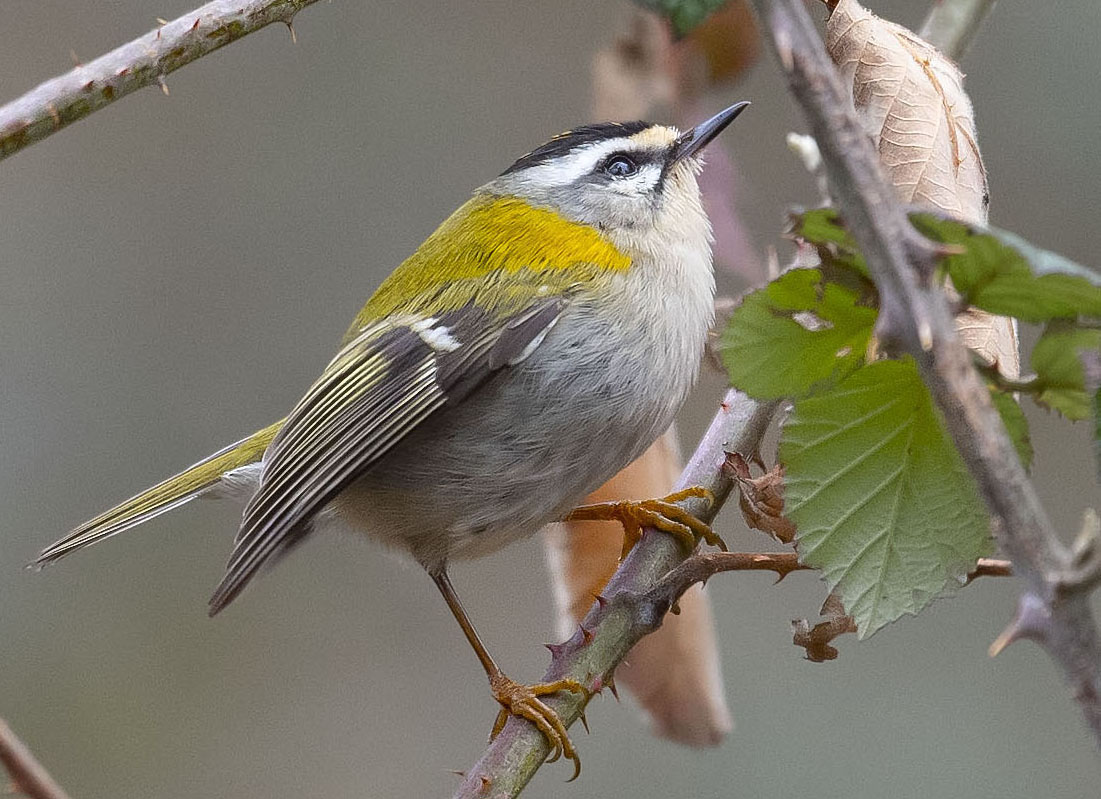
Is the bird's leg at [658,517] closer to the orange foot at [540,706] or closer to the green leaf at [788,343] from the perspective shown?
the orange foot at [540,706]

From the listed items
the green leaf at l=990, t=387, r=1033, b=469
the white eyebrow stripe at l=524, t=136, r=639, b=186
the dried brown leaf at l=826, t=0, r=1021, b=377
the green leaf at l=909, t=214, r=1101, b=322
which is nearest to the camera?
the green leaf at l=909, t=214, r=1101, b=322

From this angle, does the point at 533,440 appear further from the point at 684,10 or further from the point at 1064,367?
the point at 1064,367

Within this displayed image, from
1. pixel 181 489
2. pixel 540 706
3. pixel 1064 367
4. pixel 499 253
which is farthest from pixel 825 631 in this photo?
pixel 181 489

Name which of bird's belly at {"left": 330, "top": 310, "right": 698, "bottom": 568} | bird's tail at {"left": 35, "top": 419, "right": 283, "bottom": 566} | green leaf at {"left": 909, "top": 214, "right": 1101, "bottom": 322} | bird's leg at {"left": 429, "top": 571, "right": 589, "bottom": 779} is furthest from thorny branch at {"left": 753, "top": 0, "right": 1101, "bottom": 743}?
bird's tail at {"left": 35, "top": 419, "right": 283, "bottom": 566}

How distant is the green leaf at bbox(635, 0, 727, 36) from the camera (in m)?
1.27

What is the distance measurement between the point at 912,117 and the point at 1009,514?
78cm

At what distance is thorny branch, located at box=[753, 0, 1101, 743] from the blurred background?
9.17 ft

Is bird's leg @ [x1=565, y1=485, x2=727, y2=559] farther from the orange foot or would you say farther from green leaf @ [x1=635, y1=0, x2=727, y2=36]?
green leaf @ [x1=635, y1=0, x2=727, y2=36]

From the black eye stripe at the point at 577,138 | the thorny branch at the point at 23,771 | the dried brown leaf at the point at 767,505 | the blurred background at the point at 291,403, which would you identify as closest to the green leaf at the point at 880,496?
the dried brown leaf at the point at 767,505

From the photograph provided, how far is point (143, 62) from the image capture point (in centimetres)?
139

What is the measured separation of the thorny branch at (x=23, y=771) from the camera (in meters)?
0.98

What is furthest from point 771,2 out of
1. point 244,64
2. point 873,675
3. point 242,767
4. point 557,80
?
point 244,64

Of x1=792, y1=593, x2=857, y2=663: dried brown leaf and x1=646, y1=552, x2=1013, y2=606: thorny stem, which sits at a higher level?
x1=646, y1=552, x2=1013, y2=606: thorny stem

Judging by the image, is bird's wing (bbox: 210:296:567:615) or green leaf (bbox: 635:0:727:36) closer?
green leaf (bbox: 635:0:727:36)
